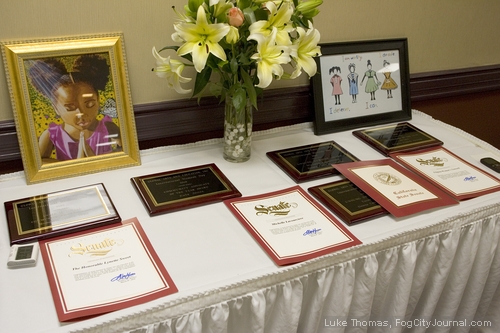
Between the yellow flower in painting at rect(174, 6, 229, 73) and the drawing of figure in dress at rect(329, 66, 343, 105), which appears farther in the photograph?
the drawing of figure in dress at rect(329, 66, 343, 105)

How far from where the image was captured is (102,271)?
2.84 feet

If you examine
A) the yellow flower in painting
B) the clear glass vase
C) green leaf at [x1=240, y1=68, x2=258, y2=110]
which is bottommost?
the clear glass vase

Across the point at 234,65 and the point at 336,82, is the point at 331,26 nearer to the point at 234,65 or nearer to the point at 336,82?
the point at 336,82

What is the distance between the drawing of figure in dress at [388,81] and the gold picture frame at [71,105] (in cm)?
83

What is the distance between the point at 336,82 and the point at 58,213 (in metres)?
0.89

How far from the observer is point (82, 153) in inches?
46.7

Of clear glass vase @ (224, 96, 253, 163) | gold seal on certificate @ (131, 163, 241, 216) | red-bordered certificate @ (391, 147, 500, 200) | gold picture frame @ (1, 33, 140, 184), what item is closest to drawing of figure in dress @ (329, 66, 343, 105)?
red-bordered certificate @ (391, 147, 500, 200)

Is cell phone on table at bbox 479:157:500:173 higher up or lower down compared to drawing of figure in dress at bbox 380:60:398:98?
lower down

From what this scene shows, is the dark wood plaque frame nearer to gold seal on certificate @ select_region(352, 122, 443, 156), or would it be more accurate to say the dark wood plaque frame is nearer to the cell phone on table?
gold seal on certificate @ select_region(352, 122, 443, 156)

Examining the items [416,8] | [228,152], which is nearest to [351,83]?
[416,8]

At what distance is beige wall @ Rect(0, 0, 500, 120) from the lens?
1.09m

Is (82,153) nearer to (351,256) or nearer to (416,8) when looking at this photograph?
(351,256)

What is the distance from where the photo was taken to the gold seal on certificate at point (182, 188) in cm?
108

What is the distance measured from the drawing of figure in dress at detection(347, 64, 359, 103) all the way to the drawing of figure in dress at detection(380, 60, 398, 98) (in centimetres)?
11
